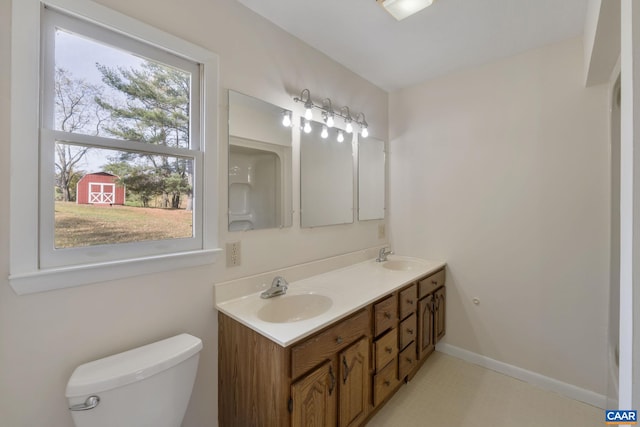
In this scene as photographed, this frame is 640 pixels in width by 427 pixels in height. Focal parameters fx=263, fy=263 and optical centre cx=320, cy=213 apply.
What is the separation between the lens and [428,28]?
68.8 inches

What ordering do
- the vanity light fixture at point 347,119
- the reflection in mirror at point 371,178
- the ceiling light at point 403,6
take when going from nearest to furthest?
the ceiling light at point 403,6 < the vanity light fixture at point 347,119 < the reflection in mirror at point 371,178

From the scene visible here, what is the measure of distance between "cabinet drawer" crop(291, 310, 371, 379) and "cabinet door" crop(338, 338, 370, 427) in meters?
0.06

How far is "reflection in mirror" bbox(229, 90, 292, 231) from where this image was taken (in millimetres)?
1512

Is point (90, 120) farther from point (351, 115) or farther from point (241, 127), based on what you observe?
point (351, 115)

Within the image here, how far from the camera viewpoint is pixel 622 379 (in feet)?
2.60

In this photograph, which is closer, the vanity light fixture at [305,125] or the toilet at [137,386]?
the toilet at [137,386]

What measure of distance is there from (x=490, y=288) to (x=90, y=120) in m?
2.80

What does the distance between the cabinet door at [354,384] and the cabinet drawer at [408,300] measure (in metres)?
0.44

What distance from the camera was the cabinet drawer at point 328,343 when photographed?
44.6 inches

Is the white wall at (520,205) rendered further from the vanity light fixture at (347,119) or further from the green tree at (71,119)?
the green tree at (71,119)

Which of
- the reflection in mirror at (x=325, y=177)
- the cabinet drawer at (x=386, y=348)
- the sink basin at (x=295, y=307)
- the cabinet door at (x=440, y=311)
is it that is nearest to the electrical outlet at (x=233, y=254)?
the sink basin at (x=295, y=307)

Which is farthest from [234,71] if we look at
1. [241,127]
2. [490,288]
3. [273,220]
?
[490,288]

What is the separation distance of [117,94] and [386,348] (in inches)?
77.7

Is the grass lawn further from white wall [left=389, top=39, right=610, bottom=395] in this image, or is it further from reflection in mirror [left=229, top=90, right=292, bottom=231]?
white wall [left=389, top=39, right=610, bottom=395]
